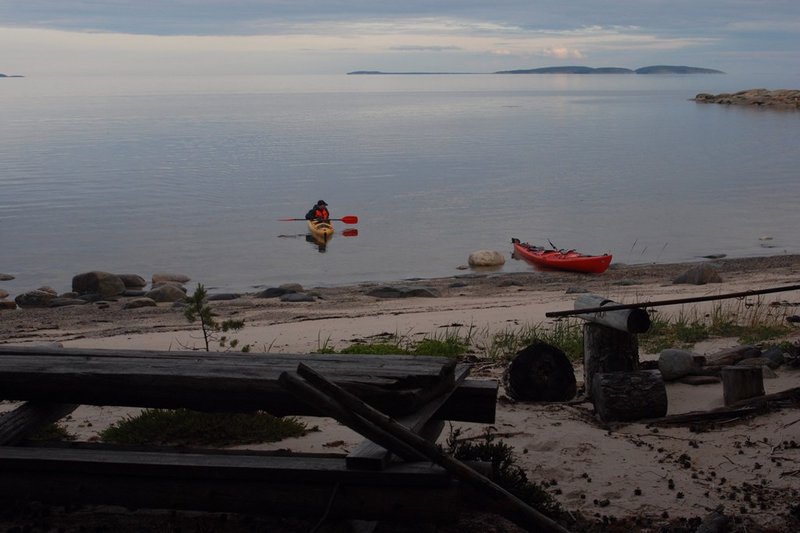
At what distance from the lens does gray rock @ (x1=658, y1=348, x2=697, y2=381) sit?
26.5ft

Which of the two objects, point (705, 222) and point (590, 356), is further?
point (705, 222)

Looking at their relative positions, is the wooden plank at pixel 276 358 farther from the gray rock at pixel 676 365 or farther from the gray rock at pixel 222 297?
the gray rock at pixel 222 297

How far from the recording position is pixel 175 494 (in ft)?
15.1

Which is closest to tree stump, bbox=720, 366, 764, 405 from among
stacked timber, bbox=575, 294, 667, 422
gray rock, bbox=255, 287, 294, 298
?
stacked timber, bbox=575, 294, 667, 422

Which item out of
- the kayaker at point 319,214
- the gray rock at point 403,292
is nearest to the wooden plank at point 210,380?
the gray rock at point 403,292

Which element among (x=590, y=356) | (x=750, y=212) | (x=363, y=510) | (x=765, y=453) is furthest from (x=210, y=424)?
(x=750, y=212)

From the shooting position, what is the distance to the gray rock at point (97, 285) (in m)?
21.7

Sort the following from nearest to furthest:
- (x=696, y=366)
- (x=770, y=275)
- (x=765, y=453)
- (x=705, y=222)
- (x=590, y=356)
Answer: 1. (x=765, y=453)
2. (x=590, y=356)
3. (x=696, y=366)
4. (x=770, y=275)
5. (x=705, y=222)

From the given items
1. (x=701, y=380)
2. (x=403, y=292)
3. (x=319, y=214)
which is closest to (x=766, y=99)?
(x=319, y=214)

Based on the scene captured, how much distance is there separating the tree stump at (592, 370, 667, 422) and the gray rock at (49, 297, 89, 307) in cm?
1571

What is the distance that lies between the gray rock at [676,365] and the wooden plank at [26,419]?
4961mm

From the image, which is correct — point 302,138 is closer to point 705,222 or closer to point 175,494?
point 705,222

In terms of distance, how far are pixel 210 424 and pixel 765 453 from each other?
12.4ft

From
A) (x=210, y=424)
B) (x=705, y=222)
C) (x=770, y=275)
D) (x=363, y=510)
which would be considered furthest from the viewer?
(x=705, y=222)
